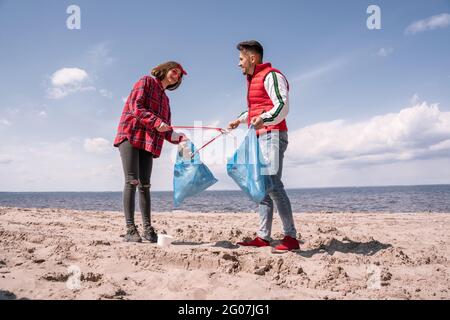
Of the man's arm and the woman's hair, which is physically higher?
the woman's hair

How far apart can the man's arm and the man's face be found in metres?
0.29

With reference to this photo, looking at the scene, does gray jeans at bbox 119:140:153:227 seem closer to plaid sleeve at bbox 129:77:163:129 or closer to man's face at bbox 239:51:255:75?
plaid sleeve at bbox 129:77:163:129

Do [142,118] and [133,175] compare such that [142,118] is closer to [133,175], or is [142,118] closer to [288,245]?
[133,175]

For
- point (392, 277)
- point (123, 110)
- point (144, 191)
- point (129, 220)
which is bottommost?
point (392, 277)

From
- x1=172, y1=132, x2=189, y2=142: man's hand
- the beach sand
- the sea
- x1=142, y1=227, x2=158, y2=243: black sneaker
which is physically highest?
x1=172, y1=132, x2=189, y2=142: man's hand

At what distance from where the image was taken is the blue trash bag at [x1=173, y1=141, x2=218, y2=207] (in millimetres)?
3365

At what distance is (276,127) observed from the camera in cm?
304

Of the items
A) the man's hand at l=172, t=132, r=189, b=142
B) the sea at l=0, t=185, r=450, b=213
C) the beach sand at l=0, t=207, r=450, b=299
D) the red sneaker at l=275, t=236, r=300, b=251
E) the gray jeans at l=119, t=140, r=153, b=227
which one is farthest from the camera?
the sea at l=0, t=185, r=450, b=213

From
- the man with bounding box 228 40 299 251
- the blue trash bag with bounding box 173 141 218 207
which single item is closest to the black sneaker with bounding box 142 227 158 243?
the blue trash bag with bounding box 173 141 218 207

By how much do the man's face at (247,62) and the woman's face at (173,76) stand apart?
69 centimetres
